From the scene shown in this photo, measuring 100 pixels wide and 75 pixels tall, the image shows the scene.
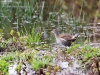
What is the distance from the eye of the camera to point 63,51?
7.33 meters

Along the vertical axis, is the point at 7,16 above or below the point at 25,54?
below

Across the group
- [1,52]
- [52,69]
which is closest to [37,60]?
[52,69]

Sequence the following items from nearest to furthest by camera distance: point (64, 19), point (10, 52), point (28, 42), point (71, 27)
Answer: point (10, 52) < point (28, 42) < point (71, 27) < point (64, 19)

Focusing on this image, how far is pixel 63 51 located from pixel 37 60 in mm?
975

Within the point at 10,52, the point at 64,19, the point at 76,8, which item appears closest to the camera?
the point at 10,52

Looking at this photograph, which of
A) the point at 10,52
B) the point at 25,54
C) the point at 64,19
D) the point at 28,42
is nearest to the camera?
the point at 25,54

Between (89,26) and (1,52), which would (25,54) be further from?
(89,26)

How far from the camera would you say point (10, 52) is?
7730 millimetres

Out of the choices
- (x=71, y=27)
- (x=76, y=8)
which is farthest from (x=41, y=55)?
(x=76, y=8)

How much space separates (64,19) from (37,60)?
732 cm

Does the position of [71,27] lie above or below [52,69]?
below

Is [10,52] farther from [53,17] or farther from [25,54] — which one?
[53,17]

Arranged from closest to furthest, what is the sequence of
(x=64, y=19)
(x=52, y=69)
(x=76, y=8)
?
(x=52, y=69)
(x=64, y=19)
(x=76, y=8)

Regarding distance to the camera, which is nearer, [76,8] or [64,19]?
[64,19]
